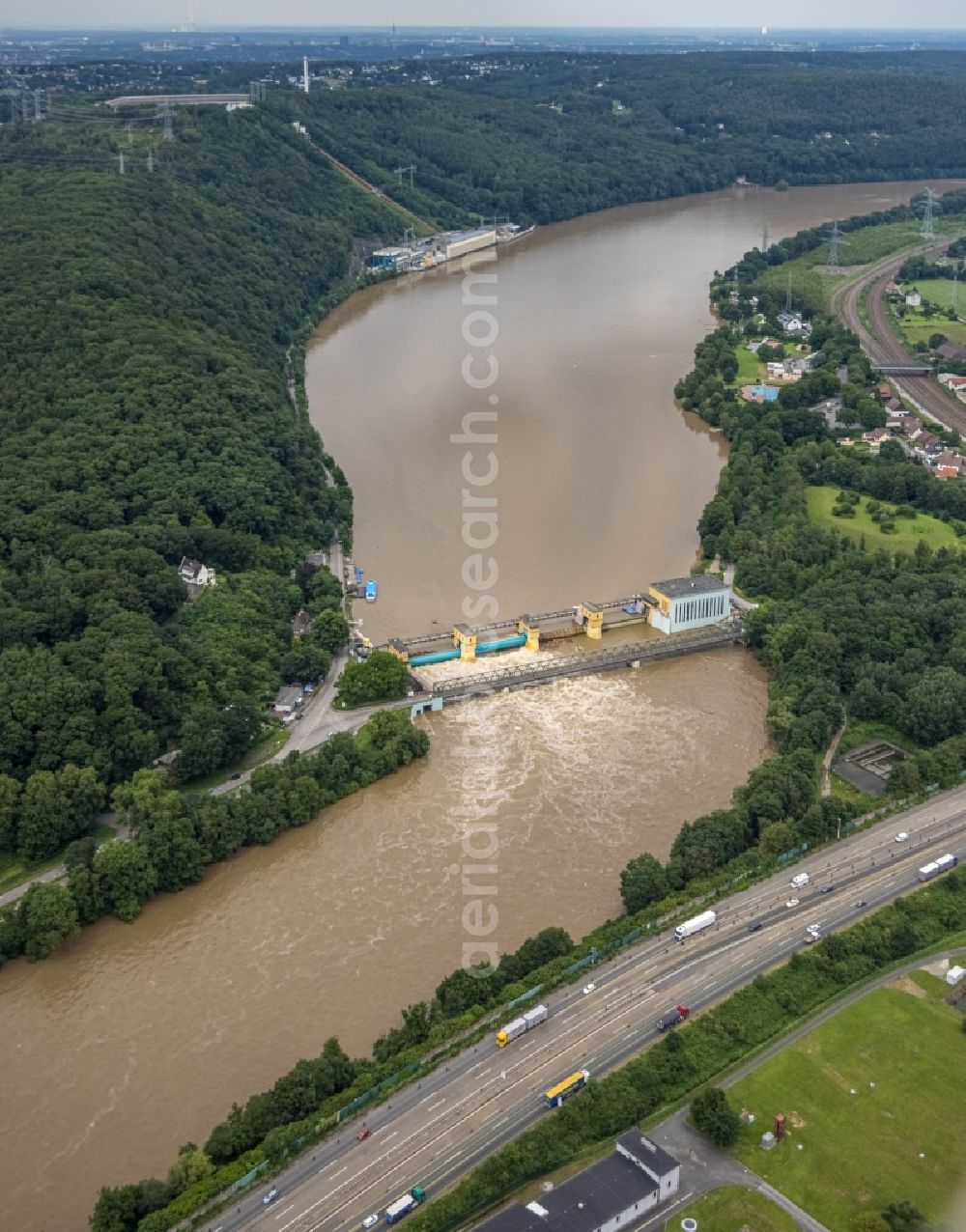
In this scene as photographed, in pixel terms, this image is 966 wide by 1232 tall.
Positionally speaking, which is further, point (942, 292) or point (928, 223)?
point (928, 223)

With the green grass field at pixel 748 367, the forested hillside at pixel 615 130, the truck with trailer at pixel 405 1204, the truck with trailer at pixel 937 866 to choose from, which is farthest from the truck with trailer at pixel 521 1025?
the forested hillside at pixel 615 130

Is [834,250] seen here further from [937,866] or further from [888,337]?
[937,866]

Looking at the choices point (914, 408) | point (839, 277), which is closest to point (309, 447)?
point (914, 408)

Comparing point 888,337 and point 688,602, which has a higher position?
point 888,337

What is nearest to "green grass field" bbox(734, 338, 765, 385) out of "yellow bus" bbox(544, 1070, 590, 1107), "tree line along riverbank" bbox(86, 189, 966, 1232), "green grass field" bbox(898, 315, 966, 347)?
"tree line along riverbank" bbox(86, 189, 966, 1232)

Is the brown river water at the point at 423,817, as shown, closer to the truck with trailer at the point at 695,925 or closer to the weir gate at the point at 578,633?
the weir gate at the point at 578,633

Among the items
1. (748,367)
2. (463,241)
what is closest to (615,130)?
(463,241)
